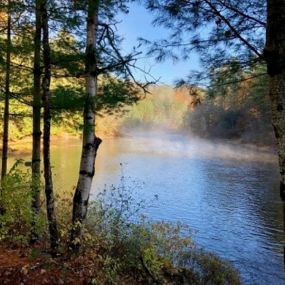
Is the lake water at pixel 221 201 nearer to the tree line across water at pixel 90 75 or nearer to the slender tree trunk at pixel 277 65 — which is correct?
the tree line across water at pixel 90 75

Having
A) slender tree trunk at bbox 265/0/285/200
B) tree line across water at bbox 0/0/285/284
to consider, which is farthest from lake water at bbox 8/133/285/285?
slender tree trunk at bbox 265/0/285/200

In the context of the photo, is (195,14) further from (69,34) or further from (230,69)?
(69,34)

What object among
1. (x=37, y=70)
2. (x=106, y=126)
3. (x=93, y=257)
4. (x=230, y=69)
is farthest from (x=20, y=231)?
(x=106, y=126)

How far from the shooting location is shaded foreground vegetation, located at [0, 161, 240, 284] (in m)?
5.74

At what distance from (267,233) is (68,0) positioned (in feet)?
40.2

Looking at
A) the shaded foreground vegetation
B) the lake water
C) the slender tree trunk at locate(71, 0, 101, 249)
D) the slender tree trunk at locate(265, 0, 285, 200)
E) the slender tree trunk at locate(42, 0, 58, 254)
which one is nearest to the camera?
the slender tree trunk at locate(265, 0, 285, 200)

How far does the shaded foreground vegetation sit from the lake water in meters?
1.90

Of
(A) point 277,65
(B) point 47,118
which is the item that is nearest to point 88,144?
(B) point 47,118

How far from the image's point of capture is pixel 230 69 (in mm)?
5820

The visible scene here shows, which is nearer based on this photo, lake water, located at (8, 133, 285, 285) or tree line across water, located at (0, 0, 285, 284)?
tree line across water, located at (0, 0, 285, 284)

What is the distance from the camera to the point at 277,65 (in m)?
3.99

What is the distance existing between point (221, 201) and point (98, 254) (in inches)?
575

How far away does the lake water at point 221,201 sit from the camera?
13031 millimetres

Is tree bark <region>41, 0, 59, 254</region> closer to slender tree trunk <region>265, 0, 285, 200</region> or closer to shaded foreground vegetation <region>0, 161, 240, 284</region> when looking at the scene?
shaded foreground vegetation <region>0, 161, 240, 284</region>
